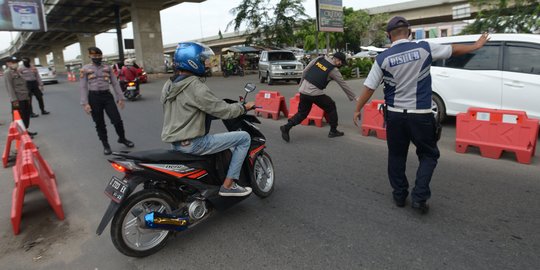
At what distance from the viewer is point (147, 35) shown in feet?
96.5

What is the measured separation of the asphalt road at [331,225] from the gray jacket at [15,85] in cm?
334

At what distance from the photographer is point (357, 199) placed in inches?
160

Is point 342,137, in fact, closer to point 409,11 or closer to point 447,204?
point 447,204

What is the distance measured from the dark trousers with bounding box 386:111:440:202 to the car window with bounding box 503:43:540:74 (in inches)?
160

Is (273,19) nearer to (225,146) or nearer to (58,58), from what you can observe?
(225,146)

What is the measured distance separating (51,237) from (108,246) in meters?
0.71

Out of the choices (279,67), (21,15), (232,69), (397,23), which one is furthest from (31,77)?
(21,15)

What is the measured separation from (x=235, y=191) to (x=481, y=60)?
18.8ft

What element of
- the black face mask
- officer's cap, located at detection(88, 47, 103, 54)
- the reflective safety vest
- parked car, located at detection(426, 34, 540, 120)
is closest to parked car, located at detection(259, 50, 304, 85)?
parked car, located at detection(426, 34, 540, 120)

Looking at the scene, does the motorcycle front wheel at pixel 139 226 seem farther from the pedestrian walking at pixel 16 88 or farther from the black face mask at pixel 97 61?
the pedestrian walking at pixel 16 88

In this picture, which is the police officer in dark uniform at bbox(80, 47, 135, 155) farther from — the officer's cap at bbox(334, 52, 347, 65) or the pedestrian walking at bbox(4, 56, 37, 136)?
the officer's cap at bbox(334, 52, 347, 65)

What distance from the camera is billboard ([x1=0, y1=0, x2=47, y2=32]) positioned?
26516 millimetres

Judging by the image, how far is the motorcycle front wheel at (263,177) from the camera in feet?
13.3

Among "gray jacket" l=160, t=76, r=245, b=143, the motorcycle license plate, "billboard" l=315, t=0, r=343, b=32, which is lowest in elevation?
the motorcycle license plate
